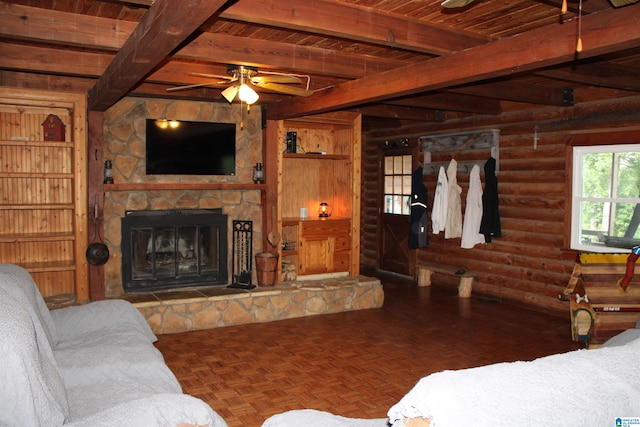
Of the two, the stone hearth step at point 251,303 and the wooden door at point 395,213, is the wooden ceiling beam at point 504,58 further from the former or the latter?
the wooden door at point 395,213

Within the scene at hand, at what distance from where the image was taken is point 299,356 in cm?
432

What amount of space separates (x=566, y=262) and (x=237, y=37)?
14.0ft

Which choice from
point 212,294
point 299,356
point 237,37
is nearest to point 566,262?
point 299,356

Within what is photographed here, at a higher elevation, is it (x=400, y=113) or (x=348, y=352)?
(x=400, y=113)

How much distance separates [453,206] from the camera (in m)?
6.91

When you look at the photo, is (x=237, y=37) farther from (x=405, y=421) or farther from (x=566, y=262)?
(x=566, y=262)

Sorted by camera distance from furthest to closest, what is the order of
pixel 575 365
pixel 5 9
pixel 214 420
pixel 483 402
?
pixel 5 9 → pixel 214 420 → pixel 575 365 → pixel 483 402

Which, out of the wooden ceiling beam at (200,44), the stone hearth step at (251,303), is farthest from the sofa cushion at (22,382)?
the stone hearth step at (251,303)

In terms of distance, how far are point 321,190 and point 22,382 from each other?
527 centimetres

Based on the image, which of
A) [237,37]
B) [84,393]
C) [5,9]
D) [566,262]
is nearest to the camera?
[84,393]

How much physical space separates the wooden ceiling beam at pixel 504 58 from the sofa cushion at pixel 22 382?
281 centimetres

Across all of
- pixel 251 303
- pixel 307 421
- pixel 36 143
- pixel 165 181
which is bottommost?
pixel 251 303

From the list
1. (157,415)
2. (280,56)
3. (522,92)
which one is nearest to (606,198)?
(522,92)

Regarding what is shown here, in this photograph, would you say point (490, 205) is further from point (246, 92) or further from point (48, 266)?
point (48, 266)
